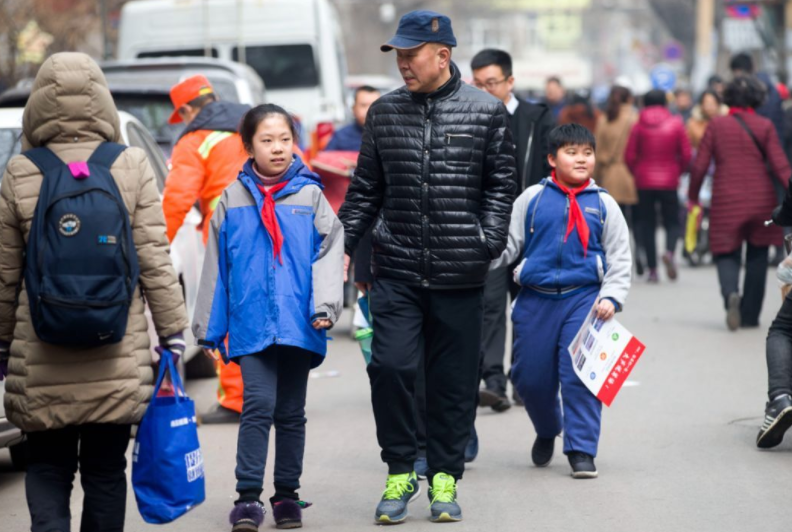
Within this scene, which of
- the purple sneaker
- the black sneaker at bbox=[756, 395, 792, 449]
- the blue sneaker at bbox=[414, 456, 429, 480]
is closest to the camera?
the purple sneaker

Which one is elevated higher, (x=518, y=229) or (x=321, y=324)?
(x=518, y=229)

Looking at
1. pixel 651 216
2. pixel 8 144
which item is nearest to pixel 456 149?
pixel 8 144

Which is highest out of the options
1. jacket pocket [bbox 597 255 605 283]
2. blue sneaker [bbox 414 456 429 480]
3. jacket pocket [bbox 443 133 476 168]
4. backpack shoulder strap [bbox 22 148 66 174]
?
backpack shoulder strap [bbox 22 148 66 174]

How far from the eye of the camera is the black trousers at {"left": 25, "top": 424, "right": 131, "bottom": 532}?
17.0 ft

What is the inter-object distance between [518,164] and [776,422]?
2.14 m

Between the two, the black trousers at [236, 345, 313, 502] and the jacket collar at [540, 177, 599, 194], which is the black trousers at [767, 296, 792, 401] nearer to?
the jacket collar at [540, 177, 599, 194]

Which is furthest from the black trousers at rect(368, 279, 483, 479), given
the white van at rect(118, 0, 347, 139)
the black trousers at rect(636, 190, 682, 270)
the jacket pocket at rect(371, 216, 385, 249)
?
the white van at rect(118, 0, 347, 139)

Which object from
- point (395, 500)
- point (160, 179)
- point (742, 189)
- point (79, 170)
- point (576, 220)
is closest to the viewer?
point (79, 170)

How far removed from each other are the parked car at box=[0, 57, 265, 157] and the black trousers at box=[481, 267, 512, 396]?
3223 millimetres

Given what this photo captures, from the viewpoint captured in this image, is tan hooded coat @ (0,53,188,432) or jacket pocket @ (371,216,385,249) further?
jacket pocket @ (371,216,385,249)

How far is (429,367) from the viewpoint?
6.44 meters

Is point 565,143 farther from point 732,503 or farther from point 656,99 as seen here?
point 656,99

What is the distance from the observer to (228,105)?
886 cm

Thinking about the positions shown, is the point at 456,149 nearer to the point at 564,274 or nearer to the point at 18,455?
the point at 564,274
